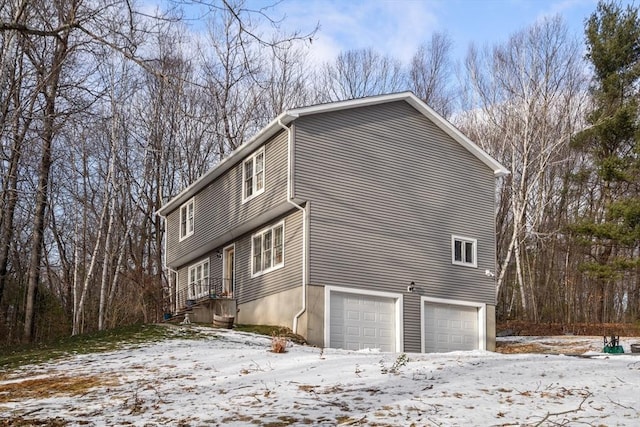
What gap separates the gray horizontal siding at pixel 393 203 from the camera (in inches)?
696

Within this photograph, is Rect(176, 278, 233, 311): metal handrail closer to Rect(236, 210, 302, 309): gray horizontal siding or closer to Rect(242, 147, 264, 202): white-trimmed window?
Rect(236, 210, 302, 309): gray horizontal siding

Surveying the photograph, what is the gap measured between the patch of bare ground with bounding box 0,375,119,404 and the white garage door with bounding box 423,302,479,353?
35.2 ft

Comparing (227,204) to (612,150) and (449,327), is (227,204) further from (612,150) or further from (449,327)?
(612,150)

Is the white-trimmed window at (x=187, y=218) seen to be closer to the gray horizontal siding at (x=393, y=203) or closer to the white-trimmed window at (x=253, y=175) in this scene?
the white-trimmed window at (x=253, y=175)

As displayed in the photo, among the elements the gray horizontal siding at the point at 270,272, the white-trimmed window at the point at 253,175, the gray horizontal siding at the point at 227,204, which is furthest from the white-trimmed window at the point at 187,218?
the white-trimmed window at the point at 253,175

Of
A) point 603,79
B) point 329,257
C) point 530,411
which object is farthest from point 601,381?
point 603,79

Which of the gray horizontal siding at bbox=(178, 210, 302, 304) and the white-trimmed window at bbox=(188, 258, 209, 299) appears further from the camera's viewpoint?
the white-trimmed window at bbox=(188, 258, 209, 299)

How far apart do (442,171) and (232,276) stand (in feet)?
23.6

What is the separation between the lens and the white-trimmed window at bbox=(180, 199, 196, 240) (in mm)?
24875

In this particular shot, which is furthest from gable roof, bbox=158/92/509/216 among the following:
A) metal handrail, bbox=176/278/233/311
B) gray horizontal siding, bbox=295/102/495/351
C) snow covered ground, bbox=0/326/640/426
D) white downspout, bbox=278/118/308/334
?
snow covered ground, bbox=0/326/640/426

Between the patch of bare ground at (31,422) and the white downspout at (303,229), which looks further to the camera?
the white downspout at (303,229)

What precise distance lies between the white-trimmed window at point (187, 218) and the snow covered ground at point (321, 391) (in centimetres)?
1269

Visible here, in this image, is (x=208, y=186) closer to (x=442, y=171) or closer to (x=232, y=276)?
(x=232, y=276)

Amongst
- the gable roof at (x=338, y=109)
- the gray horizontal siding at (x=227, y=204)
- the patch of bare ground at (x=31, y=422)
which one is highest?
the gable roof at (x=338, y=109)
